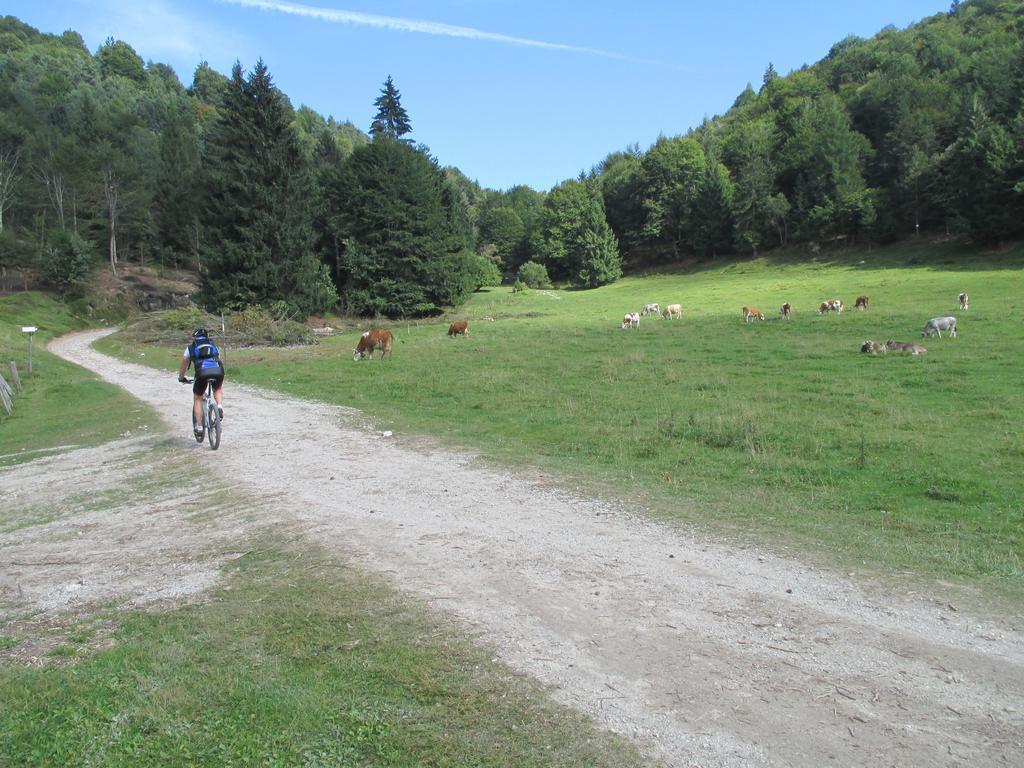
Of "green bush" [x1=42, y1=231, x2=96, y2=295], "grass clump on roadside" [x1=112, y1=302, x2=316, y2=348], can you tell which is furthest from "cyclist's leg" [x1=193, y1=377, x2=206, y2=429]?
"green bush" [x1=42, y1=231, x2=96, y2=295]

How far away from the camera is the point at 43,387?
2320cm

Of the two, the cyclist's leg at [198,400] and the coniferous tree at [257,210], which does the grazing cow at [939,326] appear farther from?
the coniferous tree at [257,210]

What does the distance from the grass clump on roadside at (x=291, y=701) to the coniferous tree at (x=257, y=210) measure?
46342 mm

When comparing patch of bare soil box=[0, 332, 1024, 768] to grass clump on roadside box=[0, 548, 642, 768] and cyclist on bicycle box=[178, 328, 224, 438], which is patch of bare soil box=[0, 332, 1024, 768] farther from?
cyclist on bicycle box=[178, 328, 224, 438]

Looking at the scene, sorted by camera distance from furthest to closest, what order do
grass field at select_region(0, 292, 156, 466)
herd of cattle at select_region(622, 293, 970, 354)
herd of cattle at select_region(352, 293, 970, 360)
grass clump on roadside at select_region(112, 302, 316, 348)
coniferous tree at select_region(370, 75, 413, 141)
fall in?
coniferous tree at select_region(370, 75, 413, 141) → grass clump on roadside at select_region(112, 302, 316, 348) → herd of cattle at select_region(352, 293, 970, 360) → herd of cattle at select_region(622, 293, 970, 354) → grass field at select_region(0, 292, 156, 466)

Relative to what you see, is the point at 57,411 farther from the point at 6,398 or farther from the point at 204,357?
the point at 204,357

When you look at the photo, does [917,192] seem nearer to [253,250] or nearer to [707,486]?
[253,250]

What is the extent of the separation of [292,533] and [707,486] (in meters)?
5.76

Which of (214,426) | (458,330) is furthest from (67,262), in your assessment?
(214,426)

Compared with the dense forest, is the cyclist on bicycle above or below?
below

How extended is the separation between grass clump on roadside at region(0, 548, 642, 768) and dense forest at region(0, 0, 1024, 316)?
153ft

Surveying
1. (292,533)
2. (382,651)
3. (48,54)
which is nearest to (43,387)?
(292,533)

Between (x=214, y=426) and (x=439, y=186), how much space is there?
62862 mm

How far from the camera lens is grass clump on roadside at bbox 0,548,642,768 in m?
3.57
